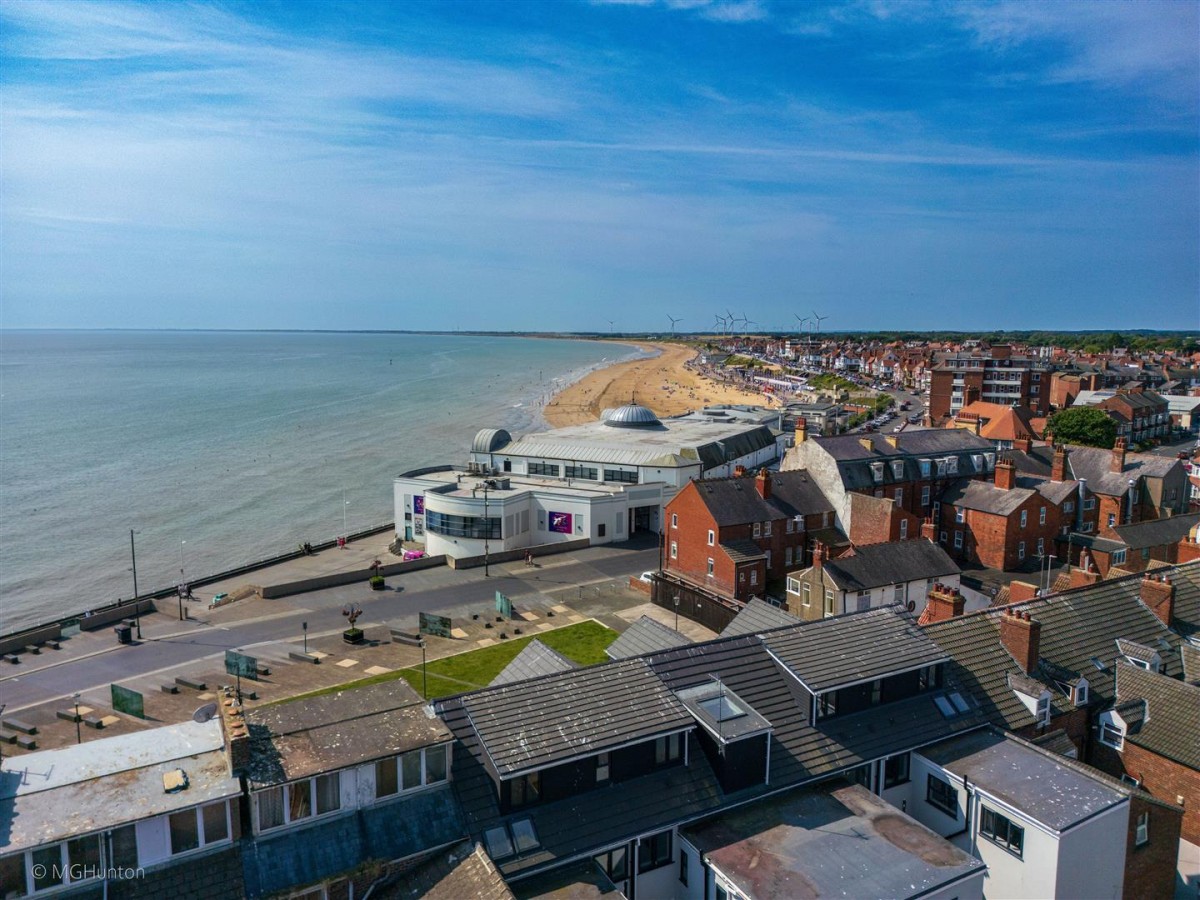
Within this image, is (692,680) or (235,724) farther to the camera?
(692,680)

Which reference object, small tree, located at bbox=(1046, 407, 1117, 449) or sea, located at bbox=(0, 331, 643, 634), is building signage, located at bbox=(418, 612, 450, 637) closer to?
sea, located at bbox=(0, 331, 643, 634)

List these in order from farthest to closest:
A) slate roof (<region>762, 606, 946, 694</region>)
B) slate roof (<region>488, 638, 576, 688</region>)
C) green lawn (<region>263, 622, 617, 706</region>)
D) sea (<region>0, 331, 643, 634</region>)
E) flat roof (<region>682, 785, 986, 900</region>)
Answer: sea (<region>0, 331, 643, 634</region>) < green lawn (<region>263, 622, 617, 706</region>) < slate roof (<region>488, 638, 576, 688</region>) < slate roof (<region>762, 606, 946, 694</region>) < flat roof (<region>682, 785, 986, 900</region>)

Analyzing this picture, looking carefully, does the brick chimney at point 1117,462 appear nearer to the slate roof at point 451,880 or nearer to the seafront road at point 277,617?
the seafront road at point 277,617

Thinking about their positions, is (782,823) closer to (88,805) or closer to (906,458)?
(88,805)

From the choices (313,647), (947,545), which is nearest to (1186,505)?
(947,545)

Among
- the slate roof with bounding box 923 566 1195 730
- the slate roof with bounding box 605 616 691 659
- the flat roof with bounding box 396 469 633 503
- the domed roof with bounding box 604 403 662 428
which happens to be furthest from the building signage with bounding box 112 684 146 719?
the domed roof with bounding box 604 403 662 428

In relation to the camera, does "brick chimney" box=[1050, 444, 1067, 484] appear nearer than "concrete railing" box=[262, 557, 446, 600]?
No


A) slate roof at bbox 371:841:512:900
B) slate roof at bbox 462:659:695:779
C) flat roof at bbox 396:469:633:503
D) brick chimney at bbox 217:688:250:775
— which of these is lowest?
flat roof at bbox 396:469:633:503

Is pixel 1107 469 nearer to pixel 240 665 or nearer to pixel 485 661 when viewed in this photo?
pixel 485 661
